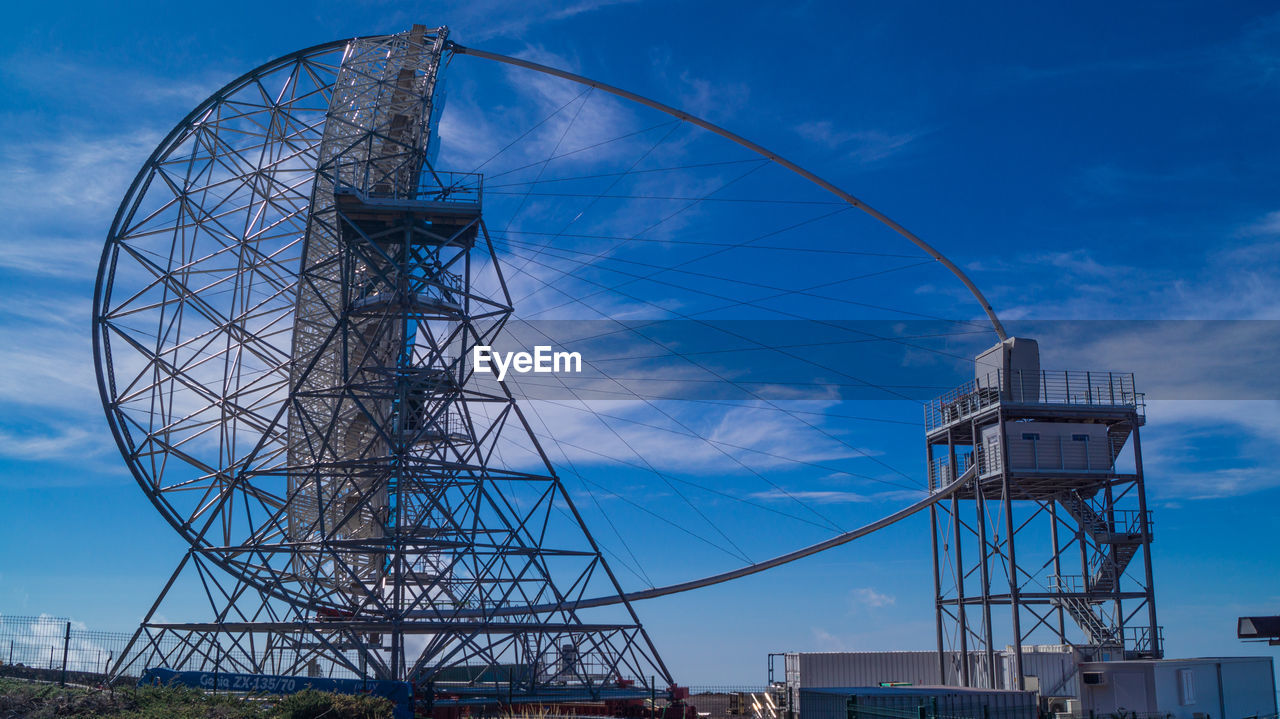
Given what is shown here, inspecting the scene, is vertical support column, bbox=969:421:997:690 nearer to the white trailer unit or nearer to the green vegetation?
the white trailer unit

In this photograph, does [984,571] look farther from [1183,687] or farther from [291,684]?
[291,684]

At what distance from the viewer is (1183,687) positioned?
37562mm

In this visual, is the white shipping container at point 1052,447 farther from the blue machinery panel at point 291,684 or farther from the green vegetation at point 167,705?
the green vegetation at point 167,705

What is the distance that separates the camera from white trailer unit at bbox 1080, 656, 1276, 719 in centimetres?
3753

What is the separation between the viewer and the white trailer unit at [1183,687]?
37531 millimetres

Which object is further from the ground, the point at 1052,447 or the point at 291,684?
the point at 1052,447

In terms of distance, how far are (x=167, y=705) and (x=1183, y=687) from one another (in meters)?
31.0

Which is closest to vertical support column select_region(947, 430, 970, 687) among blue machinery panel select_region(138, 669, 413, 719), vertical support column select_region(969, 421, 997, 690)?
vertical support column select_region(969, 421, 997, 690)

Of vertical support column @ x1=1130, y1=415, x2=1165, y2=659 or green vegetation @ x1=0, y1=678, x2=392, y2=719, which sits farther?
vertical support column @ x1=1130, y1=415, x2=1165, y2=659

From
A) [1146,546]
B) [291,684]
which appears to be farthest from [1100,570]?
[291,684]

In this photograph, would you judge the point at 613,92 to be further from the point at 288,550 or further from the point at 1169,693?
the point at 1169,693

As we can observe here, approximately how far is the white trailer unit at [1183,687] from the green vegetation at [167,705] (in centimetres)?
2465

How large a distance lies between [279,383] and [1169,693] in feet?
111

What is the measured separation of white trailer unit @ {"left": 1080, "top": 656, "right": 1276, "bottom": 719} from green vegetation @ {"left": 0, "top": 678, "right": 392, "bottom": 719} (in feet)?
80.9
